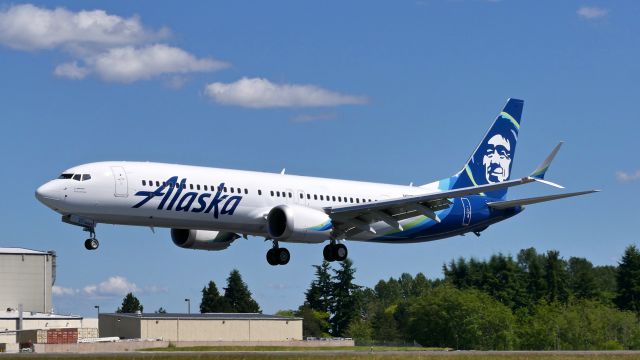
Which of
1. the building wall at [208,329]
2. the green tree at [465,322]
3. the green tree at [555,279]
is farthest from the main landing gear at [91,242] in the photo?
the green tree at [555,279]

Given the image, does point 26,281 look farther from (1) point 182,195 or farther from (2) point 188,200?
(1) point 182,195

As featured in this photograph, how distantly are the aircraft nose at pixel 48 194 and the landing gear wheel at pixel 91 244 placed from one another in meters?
2.61

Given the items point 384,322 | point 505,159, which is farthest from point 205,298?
point 505,159

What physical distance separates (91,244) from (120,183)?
3.28 metres

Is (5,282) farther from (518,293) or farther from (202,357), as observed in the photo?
(202,357)

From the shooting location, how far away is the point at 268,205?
64.0 m

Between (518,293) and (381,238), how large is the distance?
56723 mm

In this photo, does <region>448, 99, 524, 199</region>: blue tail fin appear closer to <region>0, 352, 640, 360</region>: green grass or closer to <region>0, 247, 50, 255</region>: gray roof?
<region>0, 352, 640, 360</region>: green grass

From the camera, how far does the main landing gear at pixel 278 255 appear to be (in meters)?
67.6

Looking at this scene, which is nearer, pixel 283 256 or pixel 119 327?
pixel 283 256

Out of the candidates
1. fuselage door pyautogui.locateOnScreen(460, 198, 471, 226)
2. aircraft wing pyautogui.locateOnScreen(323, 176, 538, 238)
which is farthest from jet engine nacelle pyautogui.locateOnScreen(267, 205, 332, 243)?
fuselage door pyautogui.locateOnScreen(460, 198, 471, 226)

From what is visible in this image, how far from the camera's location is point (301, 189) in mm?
65875

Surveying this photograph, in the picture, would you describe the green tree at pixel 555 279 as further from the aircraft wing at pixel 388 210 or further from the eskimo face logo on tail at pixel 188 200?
the eskimo face logo on tail at pixel 188 200

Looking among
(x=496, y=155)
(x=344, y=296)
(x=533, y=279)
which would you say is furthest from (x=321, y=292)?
(x=496, y=155)
